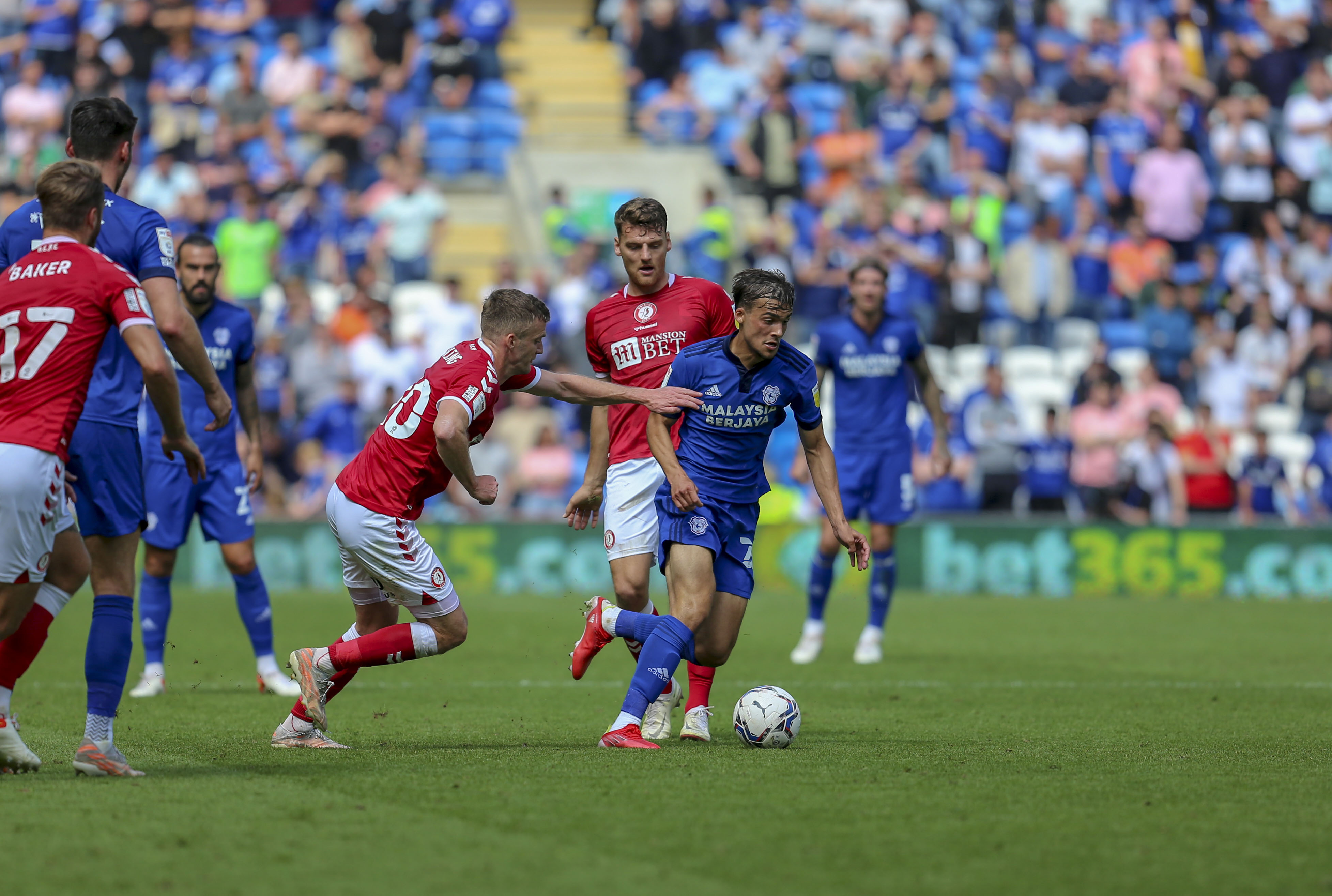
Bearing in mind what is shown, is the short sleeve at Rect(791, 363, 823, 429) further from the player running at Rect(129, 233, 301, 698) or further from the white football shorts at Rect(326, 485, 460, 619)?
the player running at Rect(129, 233, 301, 698)

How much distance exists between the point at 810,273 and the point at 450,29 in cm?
682

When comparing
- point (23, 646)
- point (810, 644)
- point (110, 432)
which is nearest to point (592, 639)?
point (110, 432)

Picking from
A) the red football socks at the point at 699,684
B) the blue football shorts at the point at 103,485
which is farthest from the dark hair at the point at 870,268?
the blue football shorts at the point at 103,485

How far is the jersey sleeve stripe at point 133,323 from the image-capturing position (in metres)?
6.24

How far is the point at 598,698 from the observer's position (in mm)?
9977

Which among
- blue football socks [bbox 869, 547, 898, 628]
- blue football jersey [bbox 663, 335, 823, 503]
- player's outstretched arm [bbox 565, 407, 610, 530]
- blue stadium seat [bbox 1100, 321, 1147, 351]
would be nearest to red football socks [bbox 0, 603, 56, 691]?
player's outstretched arm [bbox 565, 407, 610, 530]

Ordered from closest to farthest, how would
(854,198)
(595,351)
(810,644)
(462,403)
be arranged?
1. (462,403)
2. (595,351)
3. (810,644)
4. (854,198)

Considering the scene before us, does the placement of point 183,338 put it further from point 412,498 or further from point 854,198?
point 854,198

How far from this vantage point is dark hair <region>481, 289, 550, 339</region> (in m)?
7.37

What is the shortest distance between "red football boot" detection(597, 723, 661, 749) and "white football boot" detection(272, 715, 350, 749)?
3.84 ft

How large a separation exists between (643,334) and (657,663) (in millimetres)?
1882

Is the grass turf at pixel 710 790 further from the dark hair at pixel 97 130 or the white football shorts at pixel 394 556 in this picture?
the dark hair at pixel 97 130

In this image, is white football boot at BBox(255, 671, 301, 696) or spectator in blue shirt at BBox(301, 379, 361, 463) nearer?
white football boot at BBox(255, 671, 301, 696)

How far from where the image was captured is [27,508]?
617 centimetres
